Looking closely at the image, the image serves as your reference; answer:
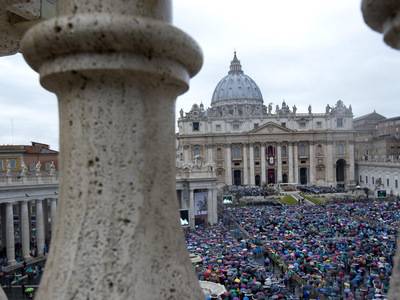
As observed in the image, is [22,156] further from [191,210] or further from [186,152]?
[186,152]

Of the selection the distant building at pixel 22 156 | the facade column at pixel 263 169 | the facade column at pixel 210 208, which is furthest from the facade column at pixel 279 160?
the facade column at pixel 210 208

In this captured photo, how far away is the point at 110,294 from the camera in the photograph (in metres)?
1.38

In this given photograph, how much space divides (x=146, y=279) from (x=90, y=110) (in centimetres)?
57

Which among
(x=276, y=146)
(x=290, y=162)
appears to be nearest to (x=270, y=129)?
(x=276, y=146)

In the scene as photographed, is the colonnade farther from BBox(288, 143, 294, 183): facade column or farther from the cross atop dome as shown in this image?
the cross atop dome

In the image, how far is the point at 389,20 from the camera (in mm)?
1192

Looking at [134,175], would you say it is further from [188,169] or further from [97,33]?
[188,169]

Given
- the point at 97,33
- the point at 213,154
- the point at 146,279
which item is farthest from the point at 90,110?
the point at 213,154

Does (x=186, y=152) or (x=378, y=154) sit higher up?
(x=186, y=152)

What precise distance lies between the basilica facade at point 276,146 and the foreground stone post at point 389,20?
72.8 metres

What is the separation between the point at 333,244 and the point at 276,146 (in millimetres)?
52844

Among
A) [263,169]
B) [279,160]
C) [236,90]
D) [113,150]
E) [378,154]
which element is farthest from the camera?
[236,90]

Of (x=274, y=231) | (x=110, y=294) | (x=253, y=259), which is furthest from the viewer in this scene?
(x=274, y=231)

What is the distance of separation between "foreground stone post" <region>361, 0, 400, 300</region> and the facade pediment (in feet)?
241
